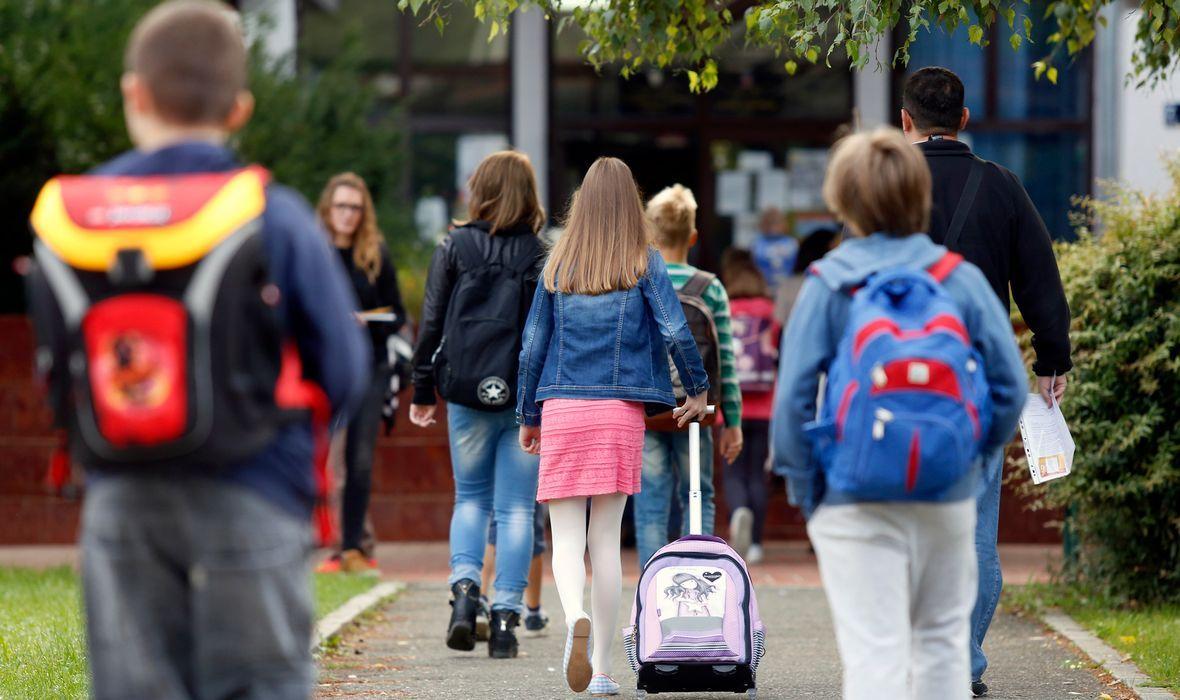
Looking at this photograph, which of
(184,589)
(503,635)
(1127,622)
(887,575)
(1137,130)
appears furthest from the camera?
(1137,130)

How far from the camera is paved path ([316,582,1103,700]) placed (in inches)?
247

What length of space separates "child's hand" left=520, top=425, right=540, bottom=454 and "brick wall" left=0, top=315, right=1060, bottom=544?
4.97 meters

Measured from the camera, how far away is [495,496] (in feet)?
23.0

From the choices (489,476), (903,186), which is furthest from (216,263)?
(489,476)

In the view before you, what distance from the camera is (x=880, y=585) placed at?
3936 mm

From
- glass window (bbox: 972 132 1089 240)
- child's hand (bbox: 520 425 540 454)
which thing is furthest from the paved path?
glass window (bbox: 972 132 1089 240)

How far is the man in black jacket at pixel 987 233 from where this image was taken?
5.73 m

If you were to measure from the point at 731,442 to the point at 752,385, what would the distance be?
389cm

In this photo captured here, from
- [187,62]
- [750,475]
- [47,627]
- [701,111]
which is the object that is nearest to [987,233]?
[187,62]

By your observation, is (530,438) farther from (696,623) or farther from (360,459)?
(360,459)

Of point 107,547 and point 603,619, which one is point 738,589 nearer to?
point 603,619

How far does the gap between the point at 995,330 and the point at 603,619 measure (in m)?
2.45

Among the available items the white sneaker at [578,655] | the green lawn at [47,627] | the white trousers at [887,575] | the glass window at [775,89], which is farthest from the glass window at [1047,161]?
the white trousers at [887,575]

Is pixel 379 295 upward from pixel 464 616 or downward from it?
upward
